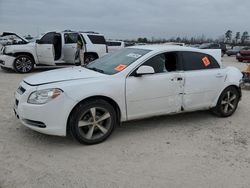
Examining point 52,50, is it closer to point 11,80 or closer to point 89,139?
point 11,80

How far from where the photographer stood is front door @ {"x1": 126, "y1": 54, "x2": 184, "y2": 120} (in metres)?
4.47

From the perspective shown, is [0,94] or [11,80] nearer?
[0,94]

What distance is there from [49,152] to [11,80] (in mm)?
6511

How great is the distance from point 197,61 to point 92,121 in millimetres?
2422

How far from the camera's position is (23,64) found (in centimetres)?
1152

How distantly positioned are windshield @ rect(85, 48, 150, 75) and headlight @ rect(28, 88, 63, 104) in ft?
3.29

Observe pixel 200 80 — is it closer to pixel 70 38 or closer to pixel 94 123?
pixel 94 123

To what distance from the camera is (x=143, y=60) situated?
183 inches

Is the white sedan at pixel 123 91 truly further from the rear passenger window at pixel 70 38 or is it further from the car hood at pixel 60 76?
the rear passenger window at pixel 70 38

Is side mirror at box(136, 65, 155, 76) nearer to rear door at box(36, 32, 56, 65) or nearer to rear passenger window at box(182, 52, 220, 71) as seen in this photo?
rear passenger window at box(182, 52, 220, 71)

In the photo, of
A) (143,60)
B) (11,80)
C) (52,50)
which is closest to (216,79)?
(143,60)

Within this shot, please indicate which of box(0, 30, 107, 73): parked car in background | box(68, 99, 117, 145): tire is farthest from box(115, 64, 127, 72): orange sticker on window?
box(0, 30, 107, 73): parked car in background

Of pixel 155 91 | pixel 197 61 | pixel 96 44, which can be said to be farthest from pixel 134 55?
pixel 96 44

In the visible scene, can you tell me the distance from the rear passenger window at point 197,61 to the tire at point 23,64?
830 cm
